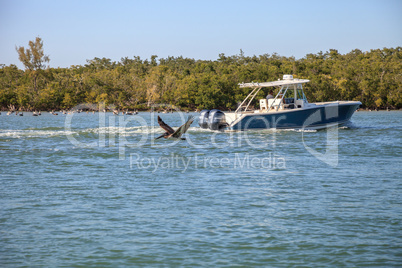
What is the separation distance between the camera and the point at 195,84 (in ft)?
417

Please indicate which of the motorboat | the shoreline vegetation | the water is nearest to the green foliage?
the shoreline vegetation

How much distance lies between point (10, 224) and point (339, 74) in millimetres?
119260

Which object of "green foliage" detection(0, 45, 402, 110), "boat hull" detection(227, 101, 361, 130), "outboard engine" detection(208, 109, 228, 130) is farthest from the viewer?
"green foliage" detection(0, 45, 402, 110)

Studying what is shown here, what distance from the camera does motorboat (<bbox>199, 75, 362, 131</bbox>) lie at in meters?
38.1

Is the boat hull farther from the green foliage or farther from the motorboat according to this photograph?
the green foliage

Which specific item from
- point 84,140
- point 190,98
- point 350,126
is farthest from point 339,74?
point 84,140

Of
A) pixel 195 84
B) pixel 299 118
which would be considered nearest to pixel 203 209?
pixel 299 118

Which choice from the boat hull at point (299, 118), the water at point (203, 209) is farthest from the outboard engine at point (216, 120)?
the water at point (203, 209)

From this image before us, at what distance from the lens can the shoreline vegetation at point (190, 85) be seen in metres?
119

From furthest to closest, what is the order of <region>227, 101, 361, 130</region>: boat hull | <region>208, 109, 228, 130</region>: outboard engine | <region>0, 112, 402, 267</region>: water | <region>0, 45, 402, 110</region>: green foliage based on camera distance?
<region>0, 45, 402, 110</region>: green foliage, <region>208, 109, 228, 130</region>: outboard engine, <region>227, 101, 361, 130</region>: boat hull, <region>0, 112, 402, 267</region>: water

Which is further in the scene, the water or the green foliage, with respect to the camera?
the green foliage

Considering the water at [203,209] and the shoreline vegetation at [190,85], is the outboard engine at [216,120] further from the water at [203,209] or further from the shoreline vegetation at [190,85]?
the shoreline vegetation at [190,85]

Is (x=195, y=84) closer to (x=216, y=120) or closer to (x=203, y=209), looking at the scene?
(x=216, y=120)

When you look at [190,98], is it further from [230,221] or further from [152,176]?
[230,221]
